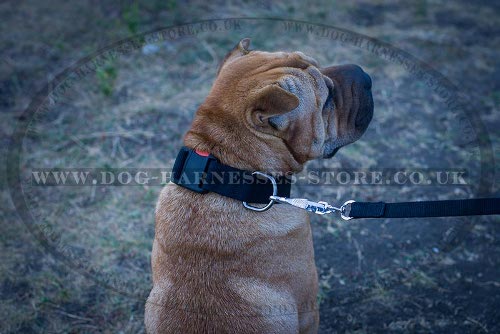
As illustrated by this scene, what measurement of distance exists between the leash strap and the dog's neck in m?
0.59

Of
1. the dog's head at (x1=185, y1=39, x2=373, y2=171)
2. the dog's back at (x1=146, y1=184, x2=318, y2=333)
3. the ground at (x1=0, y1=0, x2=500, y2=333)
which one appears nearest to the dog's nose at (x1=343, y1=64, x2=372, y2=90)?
the dog's head at (x1=185, y1=39, x2=373, y2=171)

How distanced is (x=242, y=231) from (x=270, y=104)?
681 millimetres

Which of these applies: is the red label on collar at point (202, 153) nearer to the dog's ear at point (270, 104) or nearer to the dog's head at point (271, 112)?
the dog's head at point (271, 112)

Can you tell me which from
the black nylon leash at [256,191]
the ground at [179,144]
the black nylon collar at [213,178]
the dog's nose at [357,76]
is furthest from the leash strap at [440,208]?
the ground at [179,144]

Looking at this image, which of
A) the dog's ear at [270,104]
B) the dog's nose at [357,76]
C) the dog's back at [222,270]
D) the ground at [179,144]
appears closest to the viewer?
the dog's ear at [270,104]

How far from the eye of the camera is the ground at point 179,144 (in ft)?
11.9

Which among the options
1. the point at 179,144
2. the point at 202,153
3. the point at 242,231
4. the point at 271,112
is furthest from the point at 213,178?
the point at 179,144

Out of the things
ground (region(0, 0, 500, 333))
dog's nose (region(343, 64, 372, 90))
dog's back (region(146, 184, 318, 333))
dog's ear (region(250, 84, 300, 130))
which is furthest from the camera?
ground (region(0, 0, 500, 333))

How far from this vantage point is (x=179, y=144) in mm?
4926

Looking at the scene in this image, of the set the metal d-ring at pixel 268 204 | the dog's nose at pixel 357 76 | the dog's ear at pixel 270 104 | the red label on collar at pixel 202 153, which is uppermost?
the dog's nose at pixel 357 76

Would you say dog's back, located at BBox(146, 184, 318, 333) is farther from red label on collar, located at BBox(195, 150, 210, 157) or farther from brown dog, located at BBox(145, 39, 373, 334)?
red label on collar, located at BBox(195, 150, 210, 157)

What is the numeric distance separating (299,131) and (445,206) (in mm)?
831

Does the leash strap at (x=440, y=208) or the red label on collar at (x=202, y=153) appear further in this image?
the red label on collar at (x=202, y=153)

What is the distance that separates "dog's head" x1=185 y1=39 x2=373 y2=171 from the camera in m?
2.39
